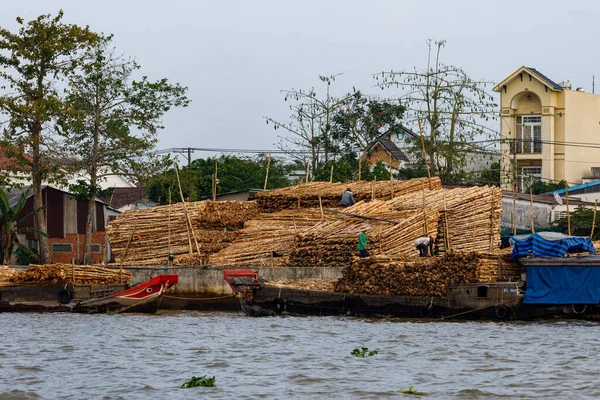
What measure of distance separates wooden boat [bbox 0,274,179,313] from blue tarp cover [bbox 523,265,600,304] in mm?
11043

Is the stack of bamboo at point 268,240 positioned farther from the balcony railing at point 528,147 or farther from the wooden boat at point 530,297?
the balcony railing at point 528,147

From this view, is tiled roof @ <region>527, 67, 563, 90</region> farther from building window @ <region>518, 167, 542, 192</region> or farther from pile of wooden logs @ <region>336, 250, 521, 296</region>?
pile of wooden logs @ <region>336, 250, 521, 296</region>

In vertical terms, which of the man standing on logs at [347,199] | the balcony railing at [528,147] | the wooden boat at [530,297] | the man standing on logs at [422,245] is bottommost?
the wooden boat at [530,297]

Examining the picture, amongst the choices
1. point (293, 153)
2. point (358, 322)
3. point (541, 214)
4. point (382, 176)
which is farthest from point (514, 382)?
point (293, 153)

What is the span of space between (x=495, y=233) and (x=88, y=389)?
2224 centimetres

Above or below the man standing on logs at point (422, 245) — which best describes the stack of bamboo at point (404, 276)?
below

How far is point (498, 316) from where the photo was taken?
2891 cm

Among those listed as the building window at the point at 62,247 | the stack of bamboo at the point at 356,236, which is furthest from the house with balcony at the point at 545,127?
the stack of bamboo at the point at 356,236

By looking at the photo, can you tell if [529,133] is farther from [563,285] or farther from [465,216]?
[563,285]

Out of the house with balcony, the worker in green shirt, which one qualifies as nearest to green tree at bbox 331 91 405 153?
the house with balcony

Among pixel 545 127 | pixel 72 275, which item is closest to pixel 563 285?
pixel 72 275

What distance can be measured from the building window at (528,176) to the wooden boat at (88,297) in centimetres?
2934

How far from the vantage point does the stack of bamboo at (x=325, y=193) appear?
40.6 m

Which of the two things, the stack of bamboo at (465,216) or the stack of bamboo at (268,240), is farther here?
the stack of bamboo at (268,240)
